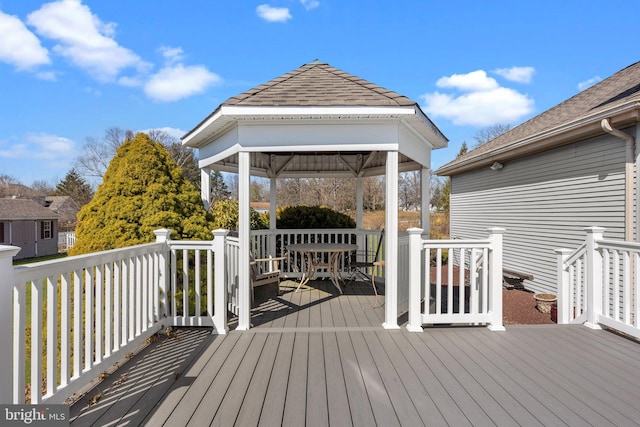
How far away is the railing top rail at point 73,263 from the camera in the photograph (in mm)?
1811

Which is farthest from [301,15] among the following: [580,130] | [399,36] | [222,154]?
[580,130]

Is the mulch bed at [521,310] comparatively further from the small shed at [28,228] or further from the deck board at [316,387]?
the small shed at [28,228]

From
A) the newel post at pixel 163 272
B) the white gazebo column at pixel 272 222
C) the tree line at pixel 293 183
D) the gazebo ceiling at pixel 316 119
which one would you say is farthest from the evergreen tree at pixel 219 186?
the newel post at pixel 163 272

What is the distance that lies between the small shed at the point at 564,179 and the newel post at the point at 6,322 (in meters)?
6.55

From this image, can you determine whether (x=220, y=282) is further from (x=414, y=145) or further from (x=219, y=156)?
(x=414, y=145)

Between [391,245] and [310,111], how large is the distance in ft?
5.75

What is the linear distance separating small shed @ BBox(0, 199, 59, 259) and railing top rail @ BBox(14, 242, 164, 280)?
20623 mm

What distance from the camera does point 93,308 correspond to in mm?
3172

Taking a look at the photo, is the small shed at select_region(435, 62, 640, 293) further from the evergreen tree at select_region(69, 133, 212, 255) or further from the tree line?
the tree line

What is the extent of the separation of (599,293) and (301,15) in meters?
8.20

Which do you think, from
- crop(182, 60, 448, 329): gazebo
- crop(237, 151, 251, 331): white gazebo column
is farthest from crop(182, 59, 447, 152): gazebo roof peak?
crop(237, 151, 251, 331): white gazebo column

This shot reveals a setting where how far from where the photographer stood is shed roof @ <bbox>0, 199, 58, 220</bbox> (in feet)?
58.9

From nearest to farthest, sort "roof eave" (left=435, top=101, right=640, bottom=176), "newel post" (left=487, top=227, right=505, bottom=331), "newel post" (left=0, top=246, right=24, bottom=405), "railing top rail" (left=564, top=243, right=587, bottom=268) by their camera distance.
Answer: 1. "newel post" (left=0, top=246, right=24, bottom=405)
2. "newel post" (left=487, top=227, right=505, bottom=331)
3. "railing top rail" (left=564, top=243, right=587, bottom=268)
4. "roof eave" (left=435, top=101, right=640, bottom=176)

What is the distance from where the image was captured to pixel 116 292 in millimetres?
2748
